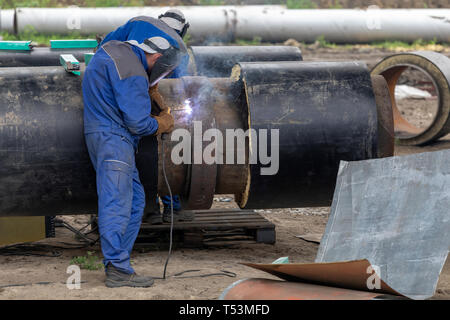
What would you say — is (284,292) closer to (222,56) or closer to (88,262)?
(88,262)

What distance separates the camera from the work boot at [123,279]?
3.89 metres

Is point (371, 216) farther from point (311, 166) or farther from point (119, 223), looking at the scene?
point (119, 223)

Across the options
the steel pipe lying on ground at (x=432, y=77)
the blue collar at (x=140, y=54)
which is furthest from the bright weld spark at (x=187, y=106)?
the steel pipe lying on ground at (x=432, y=77)

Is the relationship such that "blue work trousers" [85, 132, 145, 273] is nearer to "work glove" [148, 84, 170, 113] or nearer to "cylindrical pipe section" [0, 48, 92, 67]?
"work glove" [148, 84, 170, 113]

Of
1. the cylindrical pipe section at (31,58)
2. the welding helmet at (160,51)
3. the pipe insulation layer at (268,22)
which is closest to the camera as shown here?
the welding helmet at (160,51)

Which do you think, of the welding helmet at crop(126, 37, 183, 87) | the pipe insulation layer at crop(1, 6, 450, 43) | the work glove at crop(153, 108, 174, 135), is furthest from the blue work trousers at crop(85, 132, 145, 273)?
the pipe insulation layer at crop(1, 6, 450, 43)

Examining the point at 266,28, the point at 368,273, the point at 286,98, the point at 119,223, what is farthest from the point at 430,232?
the point at 266,28

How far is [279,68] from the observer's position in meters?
4.55

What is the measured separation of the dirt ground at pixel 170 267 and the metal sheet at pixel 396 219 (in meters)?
0.32

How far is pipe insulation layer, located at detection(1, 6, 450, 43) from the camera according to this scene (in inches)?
551

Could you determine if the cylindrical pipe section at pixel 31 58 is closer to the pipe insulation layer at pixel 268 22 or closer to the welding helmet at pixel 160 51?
the welding helmet at pixel 160 51

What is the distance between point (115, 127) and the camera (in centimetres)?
401
